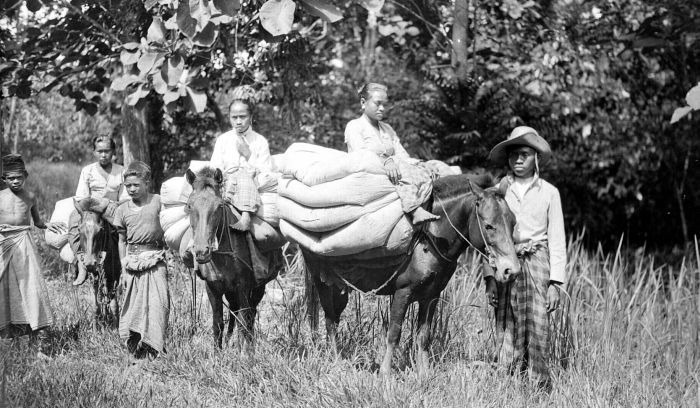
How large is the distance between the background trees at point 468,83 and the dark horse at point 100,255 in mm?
1673

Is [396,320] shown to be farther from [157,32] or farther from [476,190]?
[157,32]

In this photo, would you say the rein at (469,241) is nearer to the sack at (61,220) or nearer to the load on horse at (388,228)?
the load on horse at (388,228)

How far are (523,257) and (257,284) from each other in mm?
2009

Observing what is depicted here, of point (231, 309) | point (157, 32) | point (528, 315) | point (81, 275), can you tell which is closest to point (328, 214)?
point (231, 309)

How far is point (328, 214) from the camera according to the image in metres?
5.09

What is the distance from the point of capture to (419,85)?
10938mm

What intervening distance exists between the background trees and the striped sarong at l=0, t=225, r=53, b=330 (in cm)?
207

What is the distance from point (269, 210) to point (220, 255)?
19.7 inches

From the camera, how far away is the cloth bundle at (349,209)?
4992 mm

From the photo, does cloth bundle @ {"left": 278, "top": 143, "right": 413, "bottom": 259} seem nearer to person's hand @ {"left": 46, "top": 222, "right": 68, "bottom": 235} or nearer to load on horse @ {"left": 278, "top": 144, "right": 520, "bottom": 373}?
load on horse @ {"left": 278, "top": 144, "right": 520, "bottom": 373}

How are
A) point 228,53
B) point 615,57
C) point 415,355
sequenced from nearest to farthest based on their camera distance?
point 415,355, point 228,53, point 615,57

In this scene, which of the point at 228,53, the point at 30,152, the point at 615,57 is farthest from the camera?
the point at 30,152

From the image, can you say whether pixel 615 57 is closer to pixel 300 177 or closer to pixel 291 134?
pixel 291 134

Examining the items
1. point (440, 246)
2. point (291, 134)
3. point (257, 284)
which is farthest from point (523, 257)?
point (291, 134)
